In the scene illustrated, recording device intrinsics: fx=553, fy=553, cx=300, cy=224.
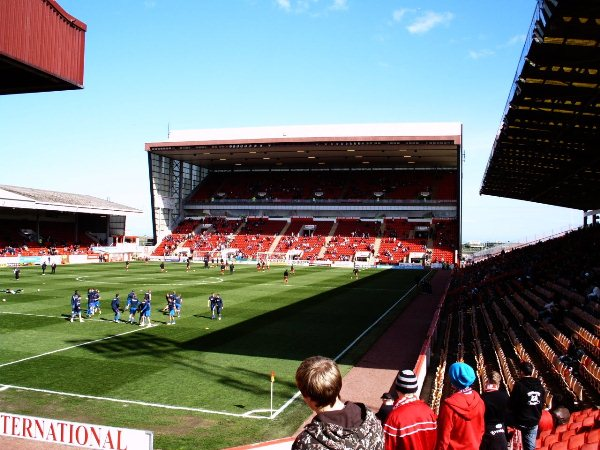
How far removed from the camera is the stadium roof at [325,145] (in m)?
67.0

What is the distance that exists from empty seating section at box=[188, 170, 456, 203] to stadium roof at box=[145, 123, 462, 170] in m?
1.89

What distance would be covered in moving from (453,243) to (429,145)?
42.5 feet

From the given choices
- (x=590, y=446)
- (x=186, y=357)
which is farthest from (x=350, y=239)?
(x=590, y=446)

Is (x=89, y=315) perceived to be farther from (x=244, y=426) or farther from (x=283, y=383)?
(x=244, y=426)

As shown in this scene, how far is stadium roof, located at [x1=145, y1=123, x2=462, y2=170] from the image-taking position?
67.0 metres

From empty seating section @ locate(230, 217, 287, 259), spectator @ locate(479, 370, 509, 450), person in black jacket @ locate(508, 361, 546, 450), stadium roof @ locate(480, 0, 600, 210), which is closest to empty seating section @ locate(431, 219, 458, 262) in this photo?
empty seating section @ locate(230, 217, 287, 259)

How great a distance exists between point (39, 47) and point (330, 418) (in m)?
12.5

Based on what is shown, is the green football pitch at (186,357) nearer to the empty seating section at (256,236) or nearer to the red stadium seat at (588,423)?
the red stadium seat at (588,423)

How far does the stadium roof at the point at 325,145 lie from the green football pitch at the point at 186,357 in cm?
3334

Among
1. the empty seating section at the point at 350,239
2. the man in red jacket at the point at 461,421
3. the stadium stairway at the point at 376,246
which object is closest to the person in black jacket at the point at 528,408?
the man in red jacket at the point at 461,421

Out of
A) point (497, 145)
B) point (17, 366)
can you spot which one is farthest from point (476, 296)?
point (17, 366)

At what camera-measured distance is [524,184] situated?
47219 millimetres

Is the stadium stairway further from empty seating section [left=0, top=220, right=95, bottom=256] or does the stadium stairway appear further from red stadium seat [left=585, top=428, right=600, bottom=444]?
red stadium seat [left=585, top=428, right=600, bottom=444]

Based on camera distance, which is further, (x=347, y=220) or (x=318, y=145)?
(x=347, y=220)
